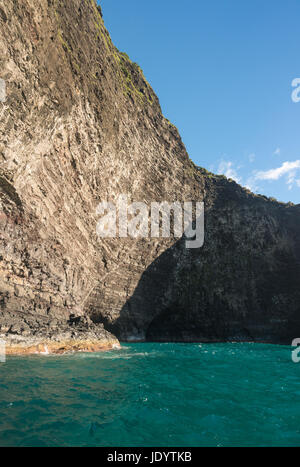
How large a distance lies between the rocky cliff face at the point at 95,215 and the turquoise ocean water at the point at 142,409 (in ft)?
25.7

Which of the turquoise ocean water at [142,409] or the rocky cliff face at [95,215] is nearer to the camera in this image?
the turquoise ocean water at [142,409]

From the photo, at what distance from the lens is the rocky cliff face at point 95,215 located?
16.5 meters

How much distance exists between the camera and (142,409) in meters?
6.01

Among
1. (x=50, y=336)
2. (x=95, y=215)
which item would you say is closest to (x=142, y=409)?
(x=50, y=336)

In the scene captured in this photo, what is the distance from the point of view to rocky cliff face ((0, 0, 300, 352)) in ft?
54.0

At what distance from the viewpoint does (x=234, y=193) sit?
43.1 meters

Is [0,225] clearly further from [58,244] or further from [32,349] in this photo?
[32,349]

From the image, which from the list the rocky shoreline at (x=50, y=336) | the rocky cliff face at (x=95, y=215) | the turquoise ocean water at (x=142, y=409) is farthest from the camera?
the rocky cliff face at (x=95, y=215)

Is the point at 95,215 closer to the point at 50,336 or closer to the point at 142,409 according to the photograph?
the point at 50,336

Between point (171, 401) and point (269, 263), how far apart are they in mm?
39922

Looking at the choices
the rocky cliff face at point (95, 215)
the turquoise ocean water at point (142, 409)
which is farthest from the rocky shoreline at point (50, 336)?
the turquoise ocean water at point (142, 409)

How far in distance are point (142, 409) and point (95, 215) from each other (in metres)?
21.5

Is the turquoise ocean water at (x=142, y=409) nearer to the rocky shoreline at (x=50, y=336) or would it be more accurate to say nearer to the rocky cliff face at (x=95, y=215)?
the rocky shoreline at (x=50, y=336)

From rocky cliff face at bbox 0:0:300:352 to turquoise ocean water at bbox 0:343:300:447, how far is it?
7847mm
